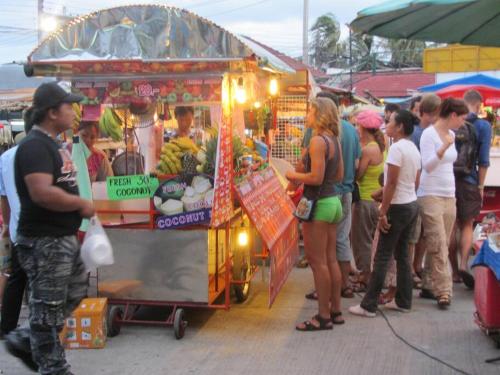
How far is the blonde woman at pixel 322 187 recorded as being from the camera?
17.8 ft

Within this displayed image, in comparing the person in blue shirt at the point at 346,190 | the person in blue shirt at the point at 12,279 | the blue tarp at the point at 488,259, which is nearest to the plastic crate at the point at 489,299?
the blue tarp at the point at 488,259

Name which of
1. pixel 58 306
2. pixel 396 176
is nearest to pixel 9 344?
pixel 58 306

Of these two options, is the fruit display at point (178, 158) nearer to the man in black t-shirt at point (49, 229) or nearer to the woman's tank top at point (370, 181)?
the man in black t-shirt at point (49, 229)

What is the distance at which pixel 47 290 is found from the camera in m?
3.97

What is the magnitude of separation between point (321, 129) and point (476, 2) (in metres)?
2.22

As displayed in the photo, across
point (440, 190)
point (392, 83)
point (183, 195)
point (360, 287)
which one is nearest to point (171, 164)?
point (183, 195)

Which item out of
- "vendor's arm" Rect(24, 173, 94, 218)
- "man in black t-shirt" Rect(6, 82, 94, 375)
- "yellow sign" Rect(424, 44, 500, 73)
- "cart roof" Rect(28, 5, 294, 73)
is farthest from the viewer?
"yellow sign" Rect(424, 44, 500, 73)

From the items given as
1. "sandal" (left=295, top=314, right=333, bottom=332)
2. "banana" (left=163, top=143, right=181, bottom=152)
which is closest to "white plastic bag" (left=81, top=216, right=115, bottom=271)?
"banana" (left=163, top=143, right=181, bottom=152)

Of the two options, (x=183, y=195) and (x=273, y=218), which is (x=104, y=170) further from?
(x=273, y=218)

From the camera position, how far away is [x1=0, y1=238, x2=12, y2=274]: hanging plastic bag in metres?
5.17

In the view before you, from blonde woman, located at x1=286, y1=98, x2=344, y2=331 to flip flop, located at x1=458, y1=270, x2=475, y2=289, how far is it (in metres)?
2.09

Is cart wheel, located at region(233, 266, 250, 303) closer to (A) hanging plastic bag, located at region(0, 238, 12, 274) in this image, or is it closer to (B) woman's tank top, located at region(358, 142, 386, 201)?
(B) woman's tank top, located at region(358, 142, 386, 201)

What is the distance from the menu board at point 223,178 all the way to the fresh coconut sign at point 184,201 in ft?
0.36

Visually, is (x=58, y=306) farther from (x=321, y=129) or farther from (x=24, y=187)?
(x=321, y=129)
